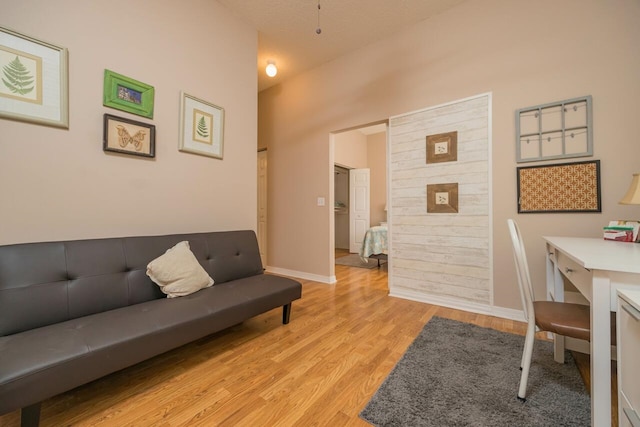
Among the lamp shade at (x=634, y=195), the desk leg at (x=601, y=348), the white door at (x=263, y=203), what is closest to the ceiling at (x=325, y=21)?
the white door at (x=263, y=203)

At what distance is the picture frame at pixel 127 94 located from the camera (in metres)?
1.86

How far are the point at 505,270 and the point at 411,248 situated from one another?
2.94 ft

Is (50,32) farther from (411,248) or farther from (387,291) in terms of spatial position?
(387,291)

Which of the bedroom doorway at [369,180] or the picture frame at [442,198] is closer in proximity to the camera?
the picture frame at [442,198]

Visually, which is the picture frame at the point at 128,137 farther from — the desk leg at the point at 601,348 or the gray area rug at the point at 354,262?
the gray area rug at the point at 354,262

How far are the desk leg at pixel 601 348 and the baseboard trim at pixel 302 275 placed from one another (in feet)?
9.20

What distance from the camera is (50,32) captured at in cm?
162

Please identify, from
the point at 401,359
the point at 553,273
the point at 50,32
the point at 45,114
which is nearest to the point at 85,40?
the point at 50,32

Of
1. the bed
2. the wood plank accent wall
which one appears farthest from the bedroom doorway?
the wood plank accent wall

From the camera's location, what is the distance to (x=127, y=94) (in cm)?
196

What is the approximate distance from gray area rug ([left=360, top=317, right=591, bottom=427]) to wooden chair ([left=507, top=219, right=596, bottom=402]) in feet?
0.43

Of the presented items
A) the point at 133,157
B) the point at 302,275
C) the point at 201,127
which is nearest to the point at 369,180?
the point at 302,275

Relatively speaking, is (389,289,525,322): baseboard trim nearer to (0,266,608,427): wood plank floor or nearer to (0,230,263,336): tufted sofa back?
(0,266,608,427): wood plank floor

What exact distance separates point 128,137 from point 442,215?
9.72 ft
